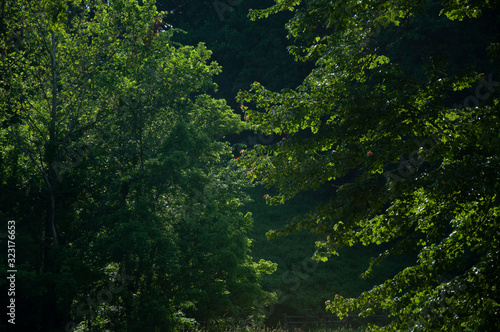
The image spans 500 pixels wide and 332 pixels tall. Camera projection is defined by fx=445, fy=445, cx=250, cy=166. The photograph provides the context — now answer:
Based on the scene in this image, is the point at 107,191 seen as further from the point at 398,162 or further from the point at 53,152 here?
the point at 398,162

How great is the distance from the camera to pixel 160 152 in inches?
523

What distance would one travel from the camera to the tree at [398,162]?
5.80 meters

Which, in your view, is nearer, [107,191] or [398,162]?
[398,162]

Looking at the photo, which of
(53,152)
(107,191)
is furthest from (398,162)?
(53,152)

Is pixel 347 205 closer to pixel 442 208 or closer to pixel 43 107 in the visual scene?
pixel 442 208

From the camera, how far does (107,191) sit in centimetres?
1307

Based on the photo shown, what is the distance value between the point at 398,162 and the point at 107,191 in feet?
28.8

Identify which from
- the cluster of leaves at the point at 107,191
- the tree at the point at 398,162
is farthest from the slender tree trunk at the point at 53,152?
the tree at the point at 398,162

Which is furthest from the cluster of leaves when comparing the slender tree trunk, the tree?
the tree

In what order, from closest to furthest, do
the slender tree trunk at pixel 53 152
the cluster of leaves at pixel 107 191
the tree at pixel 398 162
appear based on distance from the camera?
the tree at pixel 398 162, the cluster of leaves at pixel 107 191, the slender tree trunk at pixel 53 152

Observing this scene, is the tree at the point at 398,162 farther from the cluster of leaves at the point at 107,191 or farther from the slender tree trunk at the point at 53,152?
the slender tree trunk at the point at 53,152

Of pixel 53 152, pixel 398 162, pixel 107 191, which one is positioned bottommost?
pixel 398 162

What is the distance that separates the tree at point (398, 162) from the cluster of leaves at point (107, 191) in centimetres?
484

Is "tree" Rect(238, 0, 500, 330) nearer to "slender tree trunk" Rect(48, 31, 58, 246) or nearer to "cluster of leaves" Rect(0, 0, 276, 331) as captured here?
"cluster of leaves" Rect(0, 0, 276, 331)
